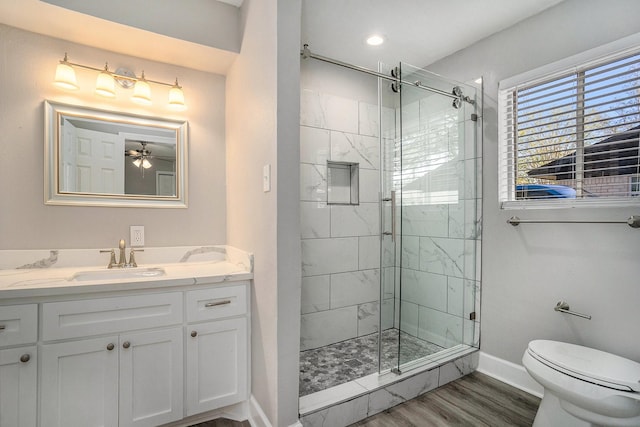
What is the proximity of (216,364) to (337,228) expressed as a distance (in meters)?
1.43

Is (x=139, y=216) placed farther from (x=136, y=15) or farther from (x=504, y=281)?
(x=504, y=281)

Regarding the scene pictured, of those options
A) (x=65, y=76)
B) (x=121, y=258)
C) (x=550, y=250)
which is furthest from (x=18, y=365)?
(x=550, y=250)

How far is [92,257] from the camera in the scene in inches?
77.1

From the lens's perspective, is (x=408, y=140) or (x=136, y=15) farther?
(x=408, y=140)

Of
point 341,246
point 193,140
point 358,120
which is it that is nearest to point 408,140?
point 358,120

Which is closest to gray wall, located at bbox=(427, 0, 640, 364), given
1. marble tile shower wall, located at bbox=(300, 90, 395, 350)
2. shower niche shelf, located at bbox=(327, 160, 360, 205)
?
marble tile shower wall, located at bbox=(300, 90, 395, 350)

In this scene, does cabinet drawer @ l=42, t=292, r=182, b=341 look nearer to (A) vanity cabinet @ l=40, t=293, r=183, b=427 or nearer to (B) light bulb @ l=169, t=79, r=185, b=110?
(A) vanity cabinet @ l=40, t=293, r=183, b=427

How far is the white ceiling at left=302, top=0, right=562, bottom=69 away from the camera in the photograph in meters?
1.91

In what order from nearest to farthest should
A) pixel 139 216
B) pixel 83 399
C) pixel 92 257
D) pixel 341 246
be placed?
pixel 83 399
pixel 92 257
pixel 139 216
pixel 341 246

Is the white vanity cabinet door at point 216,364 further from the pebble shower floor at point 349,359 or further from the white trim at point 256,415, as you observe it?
the pebble shower floor at point 349,359

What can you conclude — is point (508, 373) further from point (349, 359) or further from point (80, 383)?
point (80, 383)

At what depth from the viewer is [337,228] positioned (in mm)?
2717

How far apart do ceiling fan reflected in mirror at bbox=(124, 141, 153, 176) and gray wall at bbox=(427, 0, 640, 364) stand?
8.05 ft

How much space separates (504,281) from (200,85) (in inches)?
104
